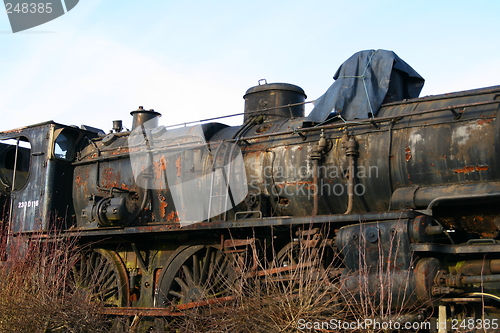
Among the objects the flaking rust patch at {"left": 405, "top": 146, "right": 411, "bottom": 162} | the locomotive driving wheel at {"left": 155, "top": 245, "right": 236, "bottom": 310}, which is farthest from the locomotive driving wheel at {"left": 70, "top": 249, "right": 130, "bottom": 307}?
the flaking rust patch at {"left": 405, "top": 146, "right": 411, "bottom": 162}

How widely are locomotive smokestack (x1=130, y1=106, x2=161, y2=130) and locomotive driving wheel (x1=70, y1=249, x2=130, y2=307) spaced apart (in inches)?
88.1

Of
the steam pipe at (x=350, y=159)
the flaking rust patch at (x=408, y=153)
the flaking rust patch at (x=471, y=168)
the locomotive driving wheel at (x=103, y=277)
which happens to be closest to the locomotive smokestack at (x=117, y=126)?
the locomotive driving wheel at (x=103, y=277)

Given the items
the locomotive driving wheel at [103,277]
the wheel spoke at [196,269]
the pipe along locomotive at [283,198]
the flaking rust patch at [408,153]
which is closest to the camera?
the pipe along locomotive at [283,198]

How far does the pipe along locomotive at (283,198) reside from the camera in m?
4.89

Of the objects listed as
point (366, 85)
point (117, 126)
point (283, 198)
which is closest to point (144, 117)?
point (117, 126)

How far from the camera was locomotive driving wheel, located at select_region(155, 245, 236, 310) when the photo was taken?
20.9 ft

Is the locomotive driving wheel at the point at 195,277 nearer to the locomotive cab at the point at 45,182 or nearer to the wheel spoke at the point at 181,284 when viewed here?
the wheel spoke at the point at 181,284

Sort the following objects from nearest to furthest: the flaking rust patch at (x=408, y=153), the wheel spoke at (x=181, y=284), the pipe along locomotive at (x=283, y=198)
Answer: the pipe along locomotive at (x=283, y=198)
the flaking rust patch at (x=408, y=153)
the wheel spoke at (x=181, y=284)

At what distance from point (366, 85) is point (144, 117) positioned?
4.07m

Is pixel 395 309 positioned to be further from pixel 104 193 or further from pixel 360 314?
pixel 104 193

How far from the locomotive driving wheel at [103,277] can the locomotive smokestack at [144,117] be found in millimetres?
2237

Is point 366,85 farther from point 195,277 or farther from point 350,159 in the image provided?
point 195,277

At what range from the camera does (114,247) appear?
7984 millimetres

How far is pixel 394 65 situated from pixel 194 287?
3900mm
